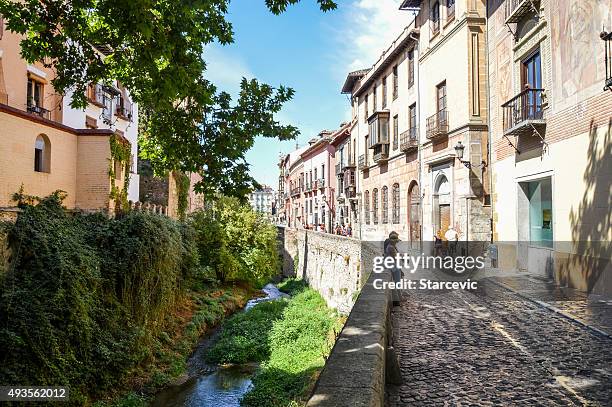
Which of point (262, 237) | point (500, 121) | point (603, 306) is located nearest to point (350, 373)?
point (603, 306)

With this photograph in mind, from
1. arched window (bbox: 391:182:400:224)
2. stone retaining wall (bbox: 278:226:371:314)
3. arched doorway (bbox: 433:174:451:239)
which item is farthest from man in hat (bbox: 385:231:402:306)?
arched window (bbox: 391:182:400:224)

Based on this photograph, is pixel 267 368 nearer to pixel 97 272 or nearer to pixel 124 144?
pixel 97 272

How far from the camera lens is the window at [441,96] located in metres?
17.3

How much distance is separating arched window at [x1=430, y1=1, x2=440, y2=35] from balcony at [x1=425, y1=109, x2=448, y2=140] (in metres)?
3.40

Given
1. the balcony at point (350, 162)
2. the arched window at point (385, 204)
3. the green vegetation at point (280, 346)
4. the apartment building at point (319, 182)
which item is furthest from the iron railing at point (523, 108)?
the apartment building at point (319, 182)

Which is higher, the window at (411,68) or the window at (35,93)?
the window at (411,68)

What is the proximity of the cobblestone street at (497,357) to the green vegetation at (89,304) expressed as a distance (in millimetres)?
5784

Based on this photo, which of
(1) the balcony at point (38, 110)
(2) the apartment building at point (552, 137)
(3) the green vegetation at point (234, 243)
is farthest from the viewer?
(3) the green vegetation at point (234, 243)

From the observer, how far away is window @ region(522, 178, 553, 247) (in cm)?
1173

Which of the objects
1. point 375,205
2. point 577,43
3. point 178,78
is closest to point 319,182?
point 375,205

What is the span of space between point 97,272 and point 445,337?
23.2 ft

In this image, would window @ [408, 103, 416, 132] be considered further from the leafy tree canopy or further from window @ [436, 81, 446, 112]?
the leafy tree canopy

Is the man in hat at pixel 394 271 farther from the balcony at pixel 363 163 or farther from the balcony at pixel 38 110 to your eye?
the balcony at pixel 363 163

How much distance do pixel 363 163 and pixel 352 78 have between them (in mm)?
6340
